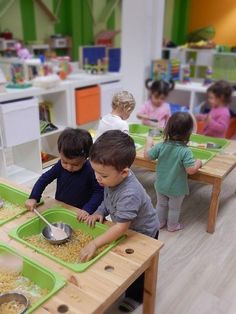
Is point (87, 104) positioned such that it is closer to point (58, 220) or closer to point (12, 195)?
point (12, 195)

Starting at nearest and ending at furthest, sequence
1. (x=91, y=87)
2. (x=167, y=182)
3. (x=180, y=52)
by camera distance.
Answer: (x=167, y=182) < (x=91, y=87) < (x=180, y=52)

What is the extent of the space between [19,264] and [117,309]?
0.67 m

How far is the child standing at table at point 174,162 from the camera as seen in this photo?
1888mm

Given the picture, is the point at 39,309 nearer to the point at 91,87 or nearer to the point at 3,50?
the point at 91,87

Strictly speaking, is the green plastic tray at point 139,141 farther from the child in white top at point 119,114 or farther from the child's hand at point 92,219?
the child's hand at point 92,219

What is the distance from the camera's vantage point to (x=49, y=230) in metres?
1.19

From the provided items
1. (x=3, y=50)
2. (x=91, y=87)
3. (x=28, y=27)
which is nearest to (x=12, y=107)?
(x=91, y=87)

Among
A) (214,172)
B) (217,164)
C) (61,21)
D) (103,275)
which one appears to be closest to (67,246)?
(103,275)

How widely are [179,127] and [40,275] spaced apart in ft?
3.96

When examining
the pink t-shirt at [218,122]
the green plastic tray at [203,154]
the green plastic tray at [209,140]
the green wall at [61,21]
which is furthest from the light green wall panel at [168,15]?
the green plastic tray at [203,154]

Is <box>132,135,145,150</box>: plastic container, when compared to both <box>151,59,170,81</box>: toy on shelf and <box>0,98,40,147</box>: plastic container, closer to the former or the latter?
<box>0,98,40,147</box>: plastic container

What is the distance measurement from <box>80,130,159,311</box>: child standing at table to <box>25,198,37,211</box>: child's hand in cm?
21

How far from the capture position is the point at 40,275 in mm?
951

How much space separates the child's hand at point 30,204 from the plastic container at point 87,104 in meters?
1.86
